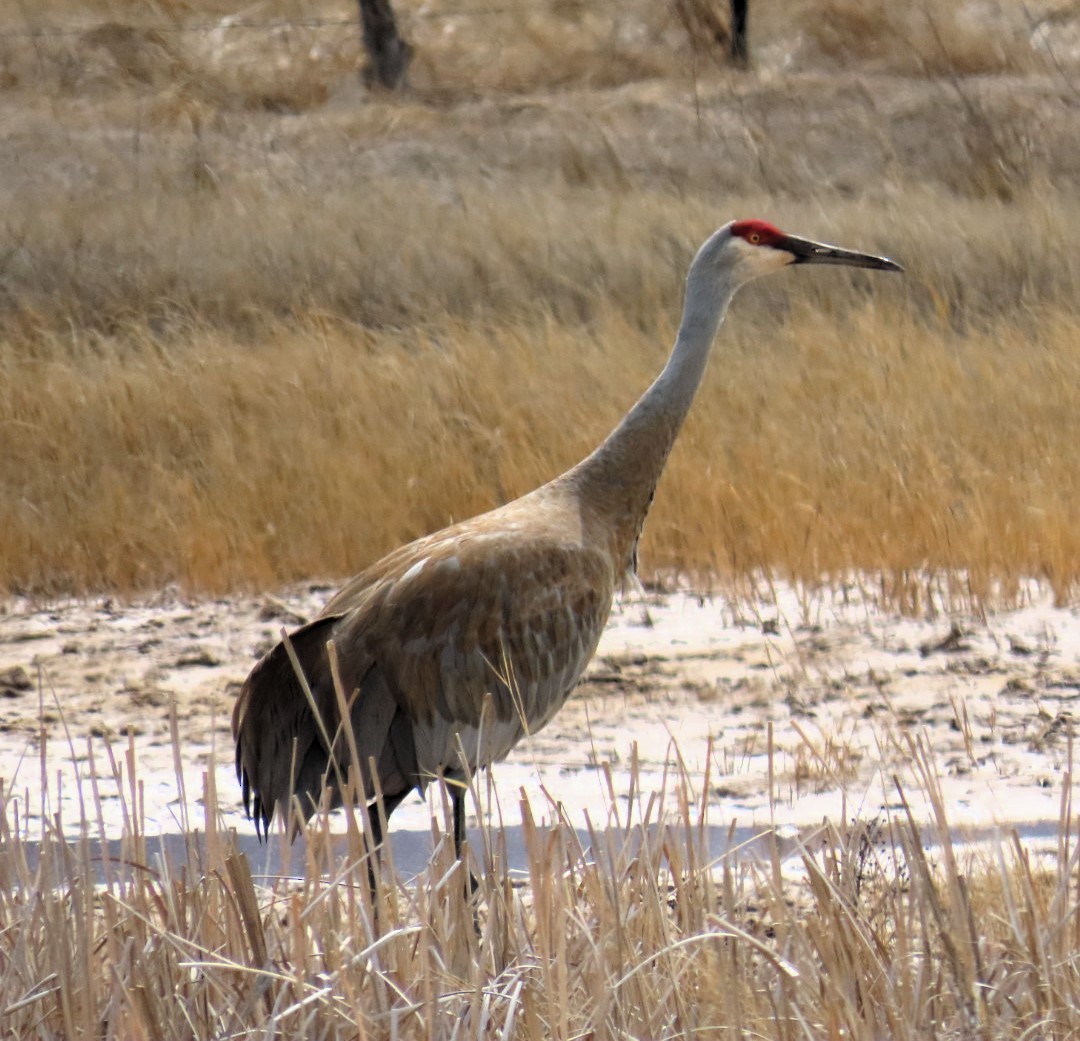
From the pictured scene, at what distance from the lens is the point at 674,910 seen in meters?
3.45

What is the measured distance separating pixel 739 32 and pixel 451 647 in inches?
693

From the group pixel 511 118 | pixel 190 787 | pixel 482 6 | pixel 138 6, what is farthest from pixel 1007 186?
pixel 138 6

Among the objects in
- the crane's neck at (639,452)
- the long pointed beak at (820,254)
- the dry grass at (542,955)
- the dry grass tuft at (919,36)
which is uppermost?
the dry grass tuft at (919,36)

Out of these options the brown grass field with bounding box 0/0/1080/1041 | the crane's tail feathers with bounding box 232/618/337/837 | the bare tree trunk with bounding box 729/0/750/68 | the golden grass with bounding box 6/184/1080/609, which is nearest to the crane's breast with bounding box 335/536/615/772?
the crane's tail feathers with bounding box 232/618/337/837

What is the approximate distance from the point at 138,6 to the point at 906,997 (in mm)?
23113

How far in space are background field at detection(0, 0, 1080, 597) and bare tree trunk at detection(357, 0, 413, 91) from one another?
90cm

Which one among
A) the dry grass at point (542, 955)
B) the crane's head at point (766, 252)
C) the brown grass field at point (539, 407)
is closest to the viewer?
the dry grass at point (542, 955)

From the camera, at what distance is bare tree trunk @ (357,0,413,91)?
67.9ft

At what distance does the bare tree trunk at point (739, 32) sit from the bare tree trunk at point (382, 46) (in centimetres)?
351

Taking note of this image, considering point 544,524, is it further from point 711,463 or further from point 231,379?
point 231,379

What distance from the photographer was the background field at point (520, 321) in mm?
6785

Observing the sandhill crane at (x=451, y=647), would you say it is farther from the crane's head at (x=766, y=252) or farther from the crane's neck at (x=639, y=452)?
the crane's head at (x=766, y=252)

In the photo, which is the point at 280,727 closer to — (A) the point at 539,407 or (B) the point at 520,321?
(A) the point at 539,407

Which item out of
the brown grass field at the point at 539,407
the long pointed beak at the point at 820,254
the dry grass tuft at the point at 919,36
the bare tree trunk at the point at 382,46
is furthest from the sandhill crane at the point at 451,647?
the bare tree trunk at the point at 382,46
